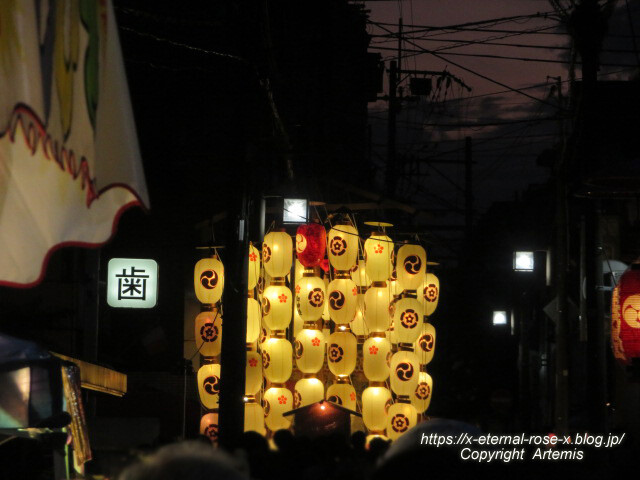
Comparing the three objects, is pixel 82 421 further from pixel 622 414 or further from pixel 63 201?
pixel 622 414

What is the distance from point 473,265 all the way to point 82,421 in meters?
50.3

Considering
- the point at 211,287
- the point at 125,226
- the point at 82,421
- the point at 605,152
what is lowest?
the point at 82,421

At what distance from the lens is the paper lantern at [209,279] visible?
1945cm

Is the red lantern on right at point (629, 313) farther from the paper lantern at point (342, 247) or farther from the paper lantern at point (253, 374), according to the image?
the paper lantern at point (253, 374)

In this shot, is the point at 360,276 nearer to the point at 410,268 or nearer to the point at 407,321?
the point at 410,268

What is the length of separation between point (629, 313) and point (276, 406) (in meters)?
8.64

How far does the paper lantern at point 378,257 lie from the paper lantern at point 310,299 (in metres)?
1.26

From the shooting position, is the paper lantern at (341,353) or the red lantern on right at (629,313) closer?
the red lantern on right at (629,313)

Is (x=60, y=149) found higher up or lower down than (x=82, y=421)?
higher up

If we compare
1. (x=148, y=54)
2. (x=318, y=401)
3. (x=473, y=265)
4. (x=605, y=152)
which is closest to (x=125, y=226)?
(x=148, y=54)

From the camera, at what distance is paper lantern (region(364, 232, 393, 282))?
20.0m

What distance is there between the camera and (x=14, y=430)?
7.68 meters

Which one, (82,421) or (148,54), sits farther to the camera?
(148,54)

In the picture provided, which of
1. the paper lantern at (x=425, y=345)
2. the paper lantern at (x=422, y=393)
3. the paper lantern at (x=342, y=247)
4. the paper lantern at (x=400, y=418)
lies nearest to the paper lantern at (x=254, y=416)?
the paper lantern at (x=400, y=418)
